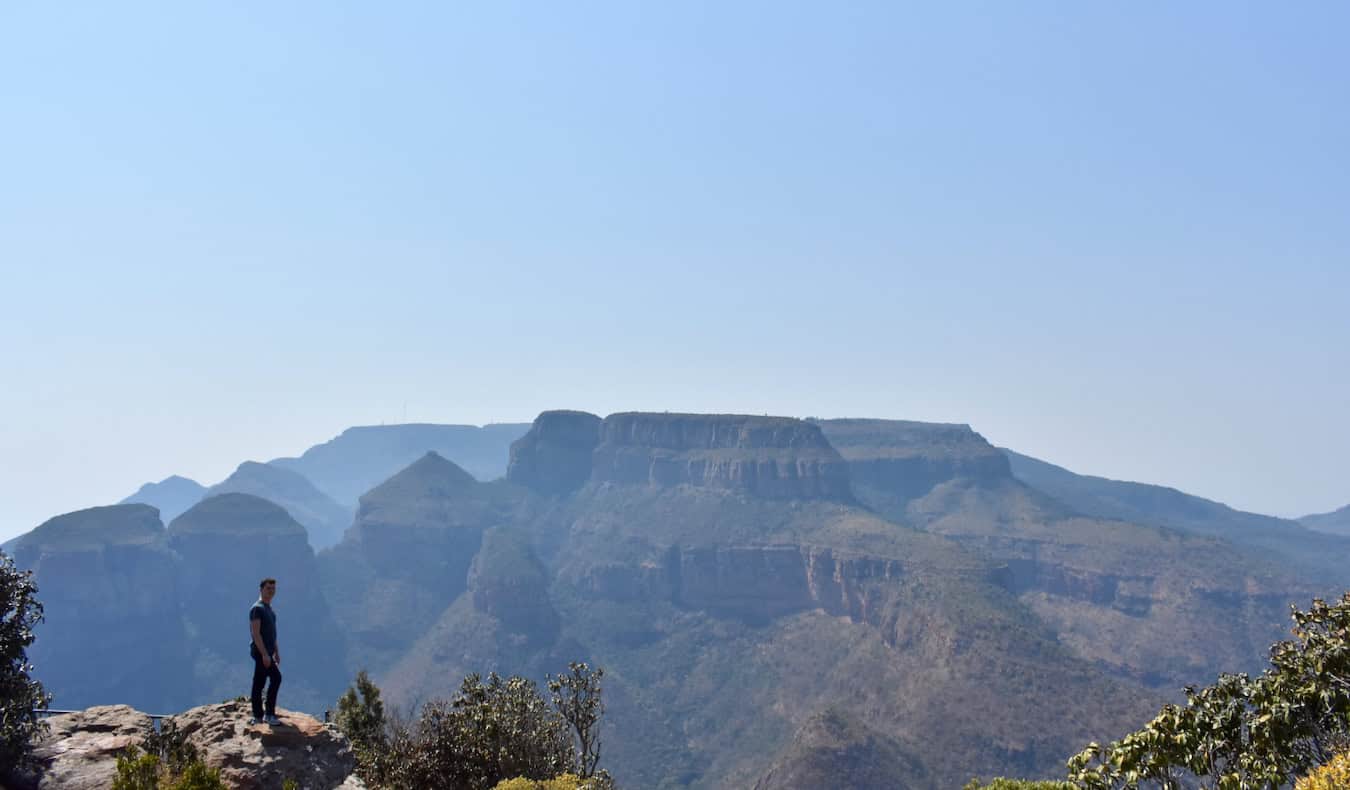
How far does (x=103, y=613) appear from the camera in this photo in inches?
6752

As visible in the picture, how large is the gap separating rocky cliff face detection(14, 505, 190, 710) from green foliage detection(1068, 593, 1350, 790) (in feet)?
618

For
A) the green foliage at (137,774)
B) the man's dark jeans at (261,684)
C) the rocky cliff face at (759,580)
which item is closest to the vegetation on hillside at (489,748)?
the man's dark jeans at (261,684)

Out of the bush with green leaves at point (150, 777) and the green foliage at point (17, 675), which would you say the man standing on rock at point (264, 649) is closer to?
the green foliage at point (17, 675)

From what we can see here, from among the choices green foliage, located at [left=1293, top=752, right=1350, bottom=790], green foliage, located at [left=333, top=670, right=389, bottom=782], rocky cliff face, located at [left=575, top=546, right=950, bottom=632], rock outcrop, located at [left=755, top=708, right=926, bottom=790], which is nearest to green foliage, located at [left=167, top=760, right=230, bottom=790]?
green foliage, located at [left=1293, top=752, right=1350, bottom=790]

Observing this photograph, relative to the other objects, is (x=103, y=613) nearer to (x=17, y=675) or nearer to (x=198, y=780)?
(x=17, y=675)

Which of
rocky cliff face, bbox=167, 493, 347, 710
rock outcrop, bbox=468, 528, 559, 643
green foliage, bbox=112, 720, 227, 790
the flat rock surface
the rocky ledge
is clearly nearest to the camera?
green foliage, bbox=112, 720, 227, 790

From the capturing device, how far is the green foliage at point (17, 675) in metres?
18.7

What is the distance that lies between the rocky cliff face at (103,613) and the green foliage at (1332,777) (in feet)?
631

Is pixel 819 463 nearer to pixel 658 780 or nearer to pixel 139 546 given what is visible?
pixel 658 780

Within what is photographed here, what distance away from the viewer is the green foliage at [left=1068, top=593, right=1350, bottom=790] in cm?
1838

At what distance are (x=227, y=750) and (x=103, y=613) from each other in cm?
18997

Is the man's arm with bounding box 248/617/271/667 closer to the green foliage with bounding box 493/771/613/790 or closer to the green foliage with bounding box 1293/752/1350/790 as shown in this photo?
the green foliage with bounding box 493/771/613/790

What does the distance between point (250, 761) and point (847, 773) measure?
84771 mm

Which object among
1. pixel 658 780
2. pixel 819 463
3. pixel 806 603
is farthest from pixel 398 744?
pixel 819 463
